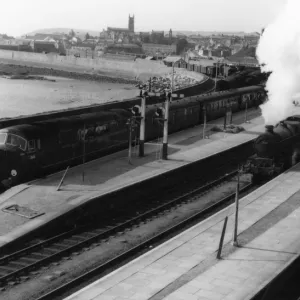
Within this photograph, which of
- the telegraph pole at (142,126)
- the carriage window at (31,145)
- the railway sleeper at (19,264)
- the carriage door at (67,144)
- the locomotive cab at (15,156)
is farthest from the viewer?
the telegraph pole at (142,126)

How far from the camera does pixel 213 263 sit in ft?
45.7

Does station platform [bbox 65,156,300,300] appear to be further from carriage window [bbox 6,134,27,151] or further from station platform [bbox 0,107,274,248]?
carriage window [bbox 6,134,27,151]

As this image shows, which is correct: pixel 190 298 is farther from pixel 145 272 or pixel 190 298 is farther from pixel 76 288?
pixel 76 288

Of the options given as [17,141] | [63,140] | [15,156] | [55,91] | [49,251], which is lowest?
[55,91]

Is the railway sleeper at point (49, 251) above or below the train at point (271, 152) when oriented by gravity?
below

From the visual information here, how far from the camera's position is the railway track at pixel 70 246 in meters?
14.4

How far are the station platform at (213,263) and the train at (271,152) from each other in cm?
498

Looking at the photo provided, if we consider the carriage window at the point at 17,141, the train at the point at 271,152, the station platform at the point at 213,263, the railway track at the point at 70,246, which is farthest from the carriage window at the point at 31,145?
the train at the point at 271,152

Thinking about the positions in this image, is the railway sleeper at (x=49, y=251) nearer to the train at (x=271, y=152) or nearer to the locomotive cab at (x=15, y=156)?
the locomotive cab at (x=15, y=156)

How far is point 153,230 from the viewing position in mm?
18547

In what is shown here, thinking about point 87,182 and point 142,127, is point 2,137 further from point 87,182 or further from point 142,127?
point 142,127

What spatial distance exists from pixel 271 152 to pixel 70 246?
37.4 feet

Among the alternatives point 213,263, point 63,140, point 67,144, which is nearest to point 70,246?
point 213,263

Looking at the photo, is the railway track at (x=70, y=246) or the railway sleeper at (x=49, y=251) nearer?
the railway track at (x=70, y=246)
